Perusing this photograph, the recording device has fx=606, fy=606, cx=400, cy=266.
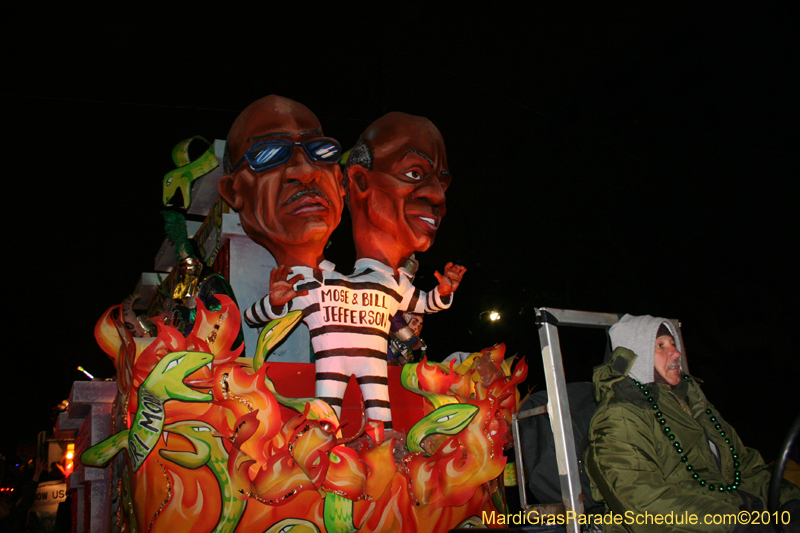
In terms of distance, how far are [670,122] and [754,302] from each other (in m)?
1.57

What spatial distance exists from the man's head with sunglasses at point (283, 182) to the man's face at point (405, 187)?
0.25 m

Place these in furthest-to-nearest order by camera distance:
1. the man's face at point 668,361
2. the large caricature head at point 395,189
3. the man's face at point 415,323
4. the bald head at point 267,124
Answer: the man's face at point 415,323 → the large caricature head at point 395,189 → the bald head at point 267,124 → the man's face at point 668,361

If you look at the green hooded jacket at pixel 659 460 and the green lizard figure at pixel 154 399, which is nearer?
the green hooded jacket at pixel 659 460

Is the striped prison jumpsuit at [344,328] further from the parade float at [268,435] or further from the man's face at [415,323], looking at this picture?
the man's face at [415,323]

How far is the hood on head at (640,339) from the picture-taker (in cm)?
232

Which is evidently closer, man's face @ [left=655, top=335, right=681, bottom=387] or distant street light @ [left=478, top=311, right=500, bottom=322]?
man's face @ [left=655, top=335, right=681, bottom=387]

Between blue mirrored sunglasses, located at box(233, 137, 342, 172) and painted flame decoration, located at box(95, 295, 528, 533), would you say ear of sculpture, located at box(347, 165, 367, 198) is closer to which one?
blue mirrored sunglasses, located at box(233, 137, 342, 172)

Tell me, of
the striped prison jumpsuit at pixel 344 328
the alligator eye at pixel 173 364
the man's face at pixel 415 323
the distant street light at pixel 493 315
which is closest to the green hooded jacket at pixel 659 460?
the striped prison jumpsuit at pixel 344 328

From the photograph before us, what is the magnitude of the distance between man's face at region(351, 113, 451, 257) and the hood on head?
4.75 feet

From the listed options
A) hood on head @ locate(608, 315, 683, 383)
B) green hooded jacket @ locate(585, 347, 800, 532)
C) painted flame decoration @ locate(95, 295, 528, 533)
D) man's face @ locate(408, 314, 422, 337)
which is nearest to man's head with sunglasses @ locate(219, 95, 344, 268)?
painted flame decoration @ locate(95, 295, 528, 533)

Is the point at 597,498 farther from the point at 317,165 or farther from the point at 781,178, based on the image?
the point at 781,178

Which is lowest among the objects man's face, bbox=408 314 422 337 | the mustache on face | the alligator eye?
the alligator eye

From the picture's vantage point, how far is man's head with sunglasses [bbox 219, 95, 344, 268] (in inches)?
133

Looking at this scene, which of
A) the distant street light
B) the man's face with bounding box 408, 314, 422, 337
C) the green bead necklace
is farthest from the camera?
the distant street light
